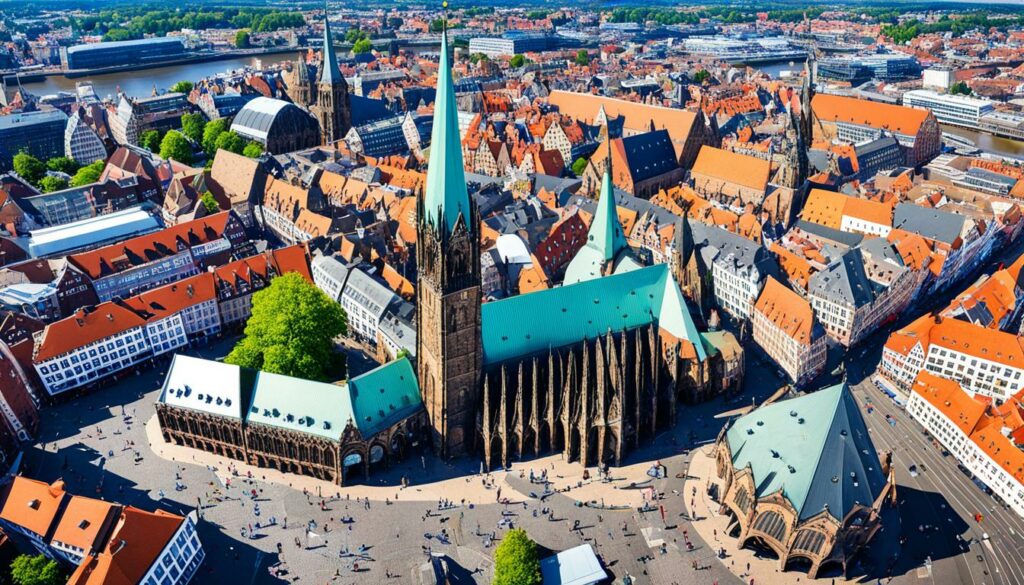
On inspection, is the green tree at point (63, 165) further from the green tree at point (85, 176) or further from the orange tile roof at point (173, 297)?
the orange tile roof at point (173, 297)

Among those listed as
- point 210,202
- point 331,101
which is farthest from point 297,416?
point 331,101

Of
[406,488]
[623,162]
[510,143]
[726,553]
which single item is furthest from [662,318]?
[510,143]

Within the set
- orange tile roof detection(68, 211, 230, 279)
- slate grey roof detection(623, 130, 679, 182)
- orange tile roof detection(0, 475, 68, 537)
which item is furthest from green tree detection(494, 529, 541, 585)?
slate grey roof detection(623, 130, 679, 182)

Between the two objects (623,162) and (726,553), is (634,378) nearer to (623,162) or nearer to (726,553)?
(726,553)

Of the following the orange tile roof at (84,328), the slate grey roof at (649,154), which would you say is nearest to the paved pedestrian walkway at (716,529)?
the orange tile roof at (84,328)

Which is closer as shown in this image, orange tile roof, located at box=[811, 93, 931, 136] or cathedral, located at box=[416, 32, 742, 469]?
cathedral, located at box=[416, 32, 742, 469]

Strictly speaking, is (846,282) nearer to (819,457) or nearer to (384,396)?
(819,457)

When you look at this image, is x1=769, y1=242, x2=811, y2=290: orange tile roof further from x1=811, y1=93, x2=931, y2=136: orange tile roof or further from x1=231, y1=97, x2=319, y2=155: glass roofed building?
Answer: x1=231, y1=97, x2=319, y2=155: glass roofed building

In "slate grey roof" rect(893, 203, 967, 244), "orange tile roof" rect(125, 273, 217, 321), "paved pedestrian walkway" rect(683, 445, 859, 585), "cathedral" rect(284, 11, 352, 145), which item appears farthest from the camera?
"cathedral" rect(284, 11, 352, 145)
